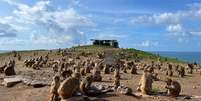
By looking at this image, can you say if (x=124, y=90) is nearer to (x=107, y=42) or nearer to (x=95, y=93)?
(x=95, y=93)

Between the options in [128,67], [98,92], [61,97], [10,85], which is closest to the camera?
[61,97]

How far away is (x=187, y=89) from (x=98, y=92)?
34.3 ft

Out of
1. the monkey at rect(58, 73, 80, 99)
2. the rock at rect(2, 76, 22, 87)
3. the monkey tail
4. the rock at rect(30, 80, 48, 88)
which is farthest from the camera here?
the rock at rect(2, 76, 22, 87)

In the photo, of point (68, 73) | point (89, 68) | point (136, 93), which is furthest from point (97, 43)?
point (136, 93)

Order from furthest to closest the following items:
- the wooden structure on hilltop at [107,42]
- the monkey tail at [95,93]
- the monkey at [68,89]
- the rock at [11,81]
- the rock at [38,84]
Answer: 1. the wooden structure on hilltop at [107,42]
2. the rock at [11,81]
3. the rock at [38,84]
4. the monkey tail at [95,93]
5. the monkey at [68,89]

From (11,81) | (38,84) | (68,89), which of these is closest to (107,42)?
(11,81)

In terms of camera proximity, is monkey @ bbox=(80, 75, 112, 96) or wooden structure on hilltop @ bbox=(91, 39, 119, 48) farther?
wooden structure on hilltop @ bbox=(91, 39, 119, 48)

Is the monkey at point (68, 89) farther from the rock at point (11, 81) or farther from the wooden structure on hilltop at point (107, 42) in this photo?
the wooden structure on hilltop at point (107, 42)

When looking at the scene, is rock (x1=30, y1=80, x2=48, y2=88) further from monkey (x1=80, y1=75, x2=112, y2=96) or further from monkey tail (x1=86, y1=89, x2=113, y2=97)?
monkey tail (x1=86, y1=89, x2=113, y2=97)

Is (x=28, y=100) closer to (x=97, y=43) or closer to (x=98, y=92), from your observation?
(x=98, y=92)

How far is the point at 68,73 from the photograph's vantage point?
40906 millimetres

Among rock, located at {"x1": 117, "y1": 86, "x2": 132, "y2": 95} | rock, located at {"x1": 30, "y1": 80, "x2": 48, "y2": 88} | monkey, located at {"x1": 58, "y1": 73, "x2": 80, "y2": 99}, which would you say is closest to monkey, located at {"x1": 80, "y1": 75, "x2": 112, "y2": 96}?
rock, located at {"x1": 117, "y1": 86, "x2": 132, "y2": 95}

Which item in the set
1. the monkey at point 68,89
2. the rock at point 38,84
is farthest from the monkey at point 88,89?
the rock at point 38,84

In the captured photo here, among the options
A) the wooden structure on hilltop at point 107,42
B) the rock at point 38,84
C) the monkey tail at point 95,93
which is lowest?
the monkey tail at point 95,93
